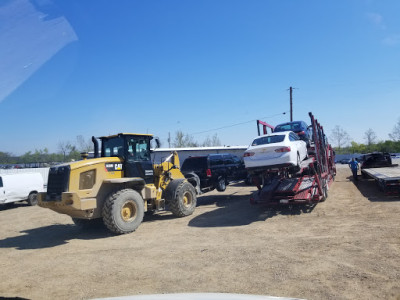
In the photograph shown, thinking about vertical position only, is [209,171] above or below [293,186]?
above

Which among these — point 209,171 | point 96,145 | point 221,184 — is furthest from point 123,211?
point 221,184

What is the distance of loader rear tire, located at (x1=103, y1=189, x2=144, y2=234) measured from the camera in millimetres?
8094

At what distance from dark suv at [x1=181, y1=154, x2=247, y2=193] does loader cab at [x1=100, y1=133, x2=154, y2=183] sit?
3359 mm

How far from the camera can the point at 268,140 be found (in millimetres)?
9938

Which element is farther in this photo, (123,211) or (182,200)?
(182,200)

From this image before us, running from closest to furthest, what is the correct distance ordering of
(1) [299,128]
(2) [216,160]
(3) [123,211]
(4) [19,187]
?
1. (3) [123,211]
2. (1) [299,128]
3. (2) [216,160]
4. (4) [19,187]

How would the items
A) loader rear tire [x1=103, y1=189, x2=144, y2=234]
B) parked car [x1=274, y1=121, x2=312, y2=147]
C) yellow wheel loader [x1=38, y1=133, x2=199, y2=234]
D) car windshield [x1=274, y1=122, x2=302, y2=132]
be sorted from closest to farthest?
yellow wheel loader [x1=38, y1=133, x2=199, y2=234] → loader rear tire [x1=103, y1=189, x2=144, y2=234] → parked car [x1=274, y1=121, x2=312, y2=147] → car windshield [x1=274, y1=122, x2=302, y2=132]

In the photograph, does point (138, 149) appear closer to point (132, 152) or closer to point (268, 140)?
point (132, 152)

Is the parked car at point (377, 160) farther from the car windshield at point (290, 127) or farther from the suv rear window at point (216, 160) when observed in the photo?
the suv rear window at point (216, 160)

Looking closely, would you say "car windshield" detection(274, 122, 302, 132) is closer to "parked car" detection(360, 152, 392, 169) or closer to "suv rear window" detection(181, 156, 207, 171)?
"suv rear window" detection(181, 156, 207, 171)

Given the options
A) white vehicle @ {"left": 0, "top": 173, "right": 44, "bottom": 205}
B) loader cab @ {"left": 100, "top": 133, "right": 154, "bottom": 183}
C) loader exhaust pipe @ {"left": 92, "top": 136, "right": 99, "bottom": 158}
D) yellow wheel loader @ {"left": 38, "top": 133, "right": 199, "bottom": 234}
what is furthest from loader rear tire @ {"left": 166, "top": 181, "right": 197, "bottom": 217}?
white vehicle @ {"left": 0, "top": 173, "right": 44, "bottom": 205}

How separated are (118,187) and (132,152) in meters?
1.26

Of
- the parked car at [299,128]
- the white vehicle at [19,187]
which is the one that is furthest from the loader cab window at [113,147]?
the white vehicle at [19,187]

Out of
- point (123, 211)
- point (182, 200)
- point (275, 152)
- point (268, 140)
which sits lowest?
point (123, 211)
